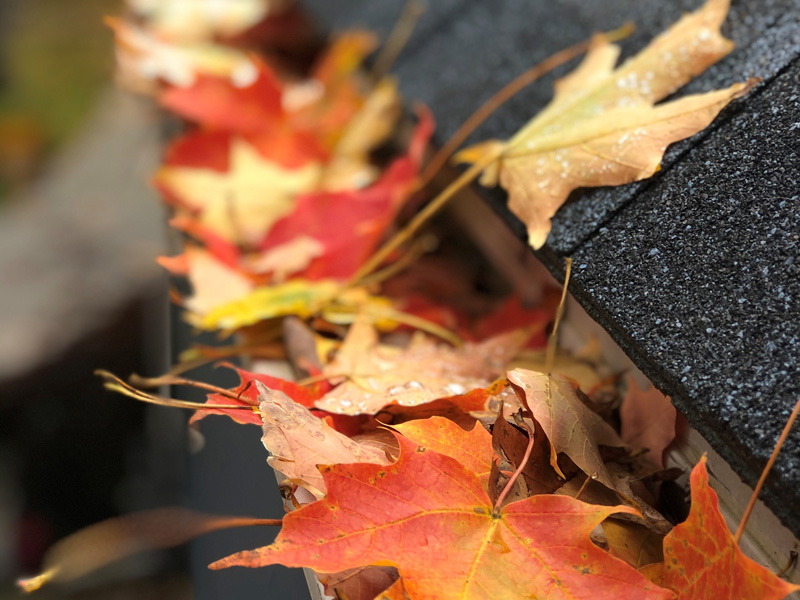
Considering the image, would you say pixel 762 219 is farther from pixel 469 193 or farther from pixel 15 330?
pixel 15 330

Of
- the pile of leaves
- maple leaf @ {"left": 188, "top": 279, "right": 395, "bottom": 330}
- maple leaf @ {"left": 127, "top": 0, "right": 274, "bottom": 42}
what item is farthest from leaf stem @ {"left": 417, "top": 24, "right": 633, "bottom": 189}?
maple leaf @ {"left": 127, "top": 0, "right": 274, "bottom": 42}

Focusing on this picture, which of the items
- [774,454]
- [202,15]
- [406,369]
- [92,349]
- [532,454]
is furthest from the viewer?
[202,15]

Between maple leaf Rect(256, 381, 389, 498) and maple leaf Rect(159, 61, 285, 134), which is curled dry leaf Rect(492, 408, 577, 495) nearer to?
maple leaf Rect(256, 381, 389, 498)

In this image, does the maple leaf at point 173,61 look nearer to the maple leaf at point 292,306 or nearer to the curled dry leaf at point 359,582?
the maple leaf at point 292,306

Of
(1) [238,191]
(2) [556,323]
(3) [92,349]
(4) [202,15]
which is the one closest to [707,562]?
(2) [556,323]

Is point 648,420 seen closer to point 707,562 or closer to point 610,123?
point 707,562

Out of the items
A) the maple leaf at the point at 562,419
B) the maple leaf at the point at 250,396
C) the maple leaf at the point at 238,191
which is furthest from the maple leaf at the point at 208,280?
the maple leaf at the point at 562,419
